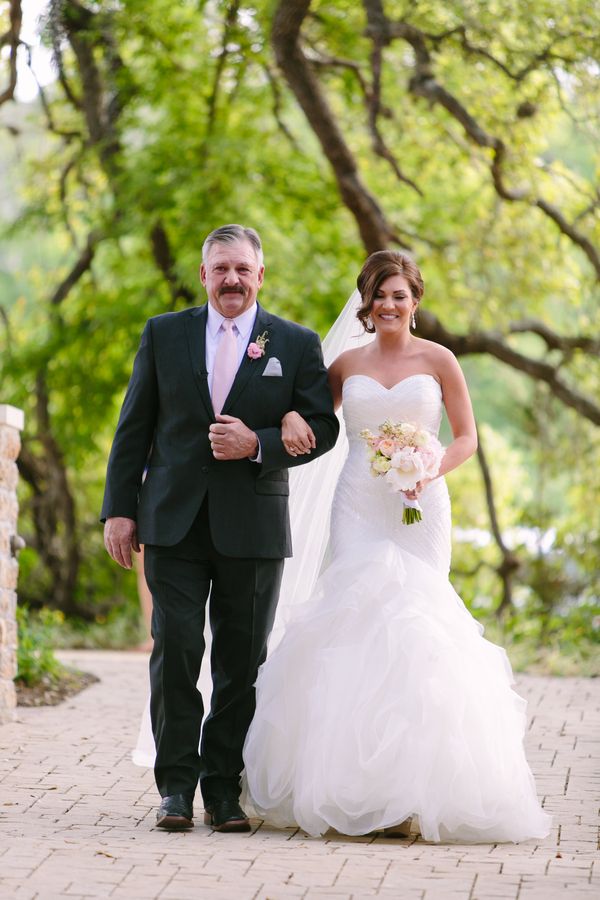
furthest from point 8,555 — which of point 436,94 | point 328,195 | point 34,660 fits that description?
point 328,195

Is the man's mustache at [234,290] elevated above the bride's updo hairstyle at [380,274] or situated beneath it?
situated beneath

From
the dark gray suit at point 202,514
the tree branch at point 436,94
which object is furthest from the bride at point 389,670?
the tree branch at point 436,94

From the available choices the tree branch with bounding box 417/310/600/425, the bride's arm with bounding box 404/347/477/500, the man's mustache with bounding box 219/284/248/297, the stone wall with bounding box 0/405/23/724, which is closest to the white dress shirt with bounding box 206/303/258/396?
the man's mustache with bounding box 219/284/248/297

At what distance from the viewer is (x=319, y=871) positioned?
371 cm

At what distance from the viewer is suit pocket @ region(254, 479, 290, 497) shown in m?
4.49

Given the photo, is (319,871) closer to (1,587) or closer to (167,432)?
(167,432)

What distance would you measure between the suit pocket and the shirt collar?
52 centimetres

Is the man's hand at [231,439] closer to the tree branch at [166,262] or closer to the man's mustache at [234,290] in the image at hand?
the man's mustache at [234,290]

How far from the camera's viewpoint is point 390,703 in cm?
430

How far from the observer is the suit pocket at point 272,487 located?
4.49 metres

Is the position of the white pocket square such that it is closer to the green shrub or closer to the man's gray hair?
the man's gray hair

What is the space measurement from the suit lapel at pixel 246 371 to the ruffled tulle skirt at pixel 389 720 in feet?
2.41

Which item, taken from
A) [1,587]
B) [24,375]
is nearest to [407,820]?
[1,587]

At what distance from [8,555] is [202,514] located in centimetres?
294
